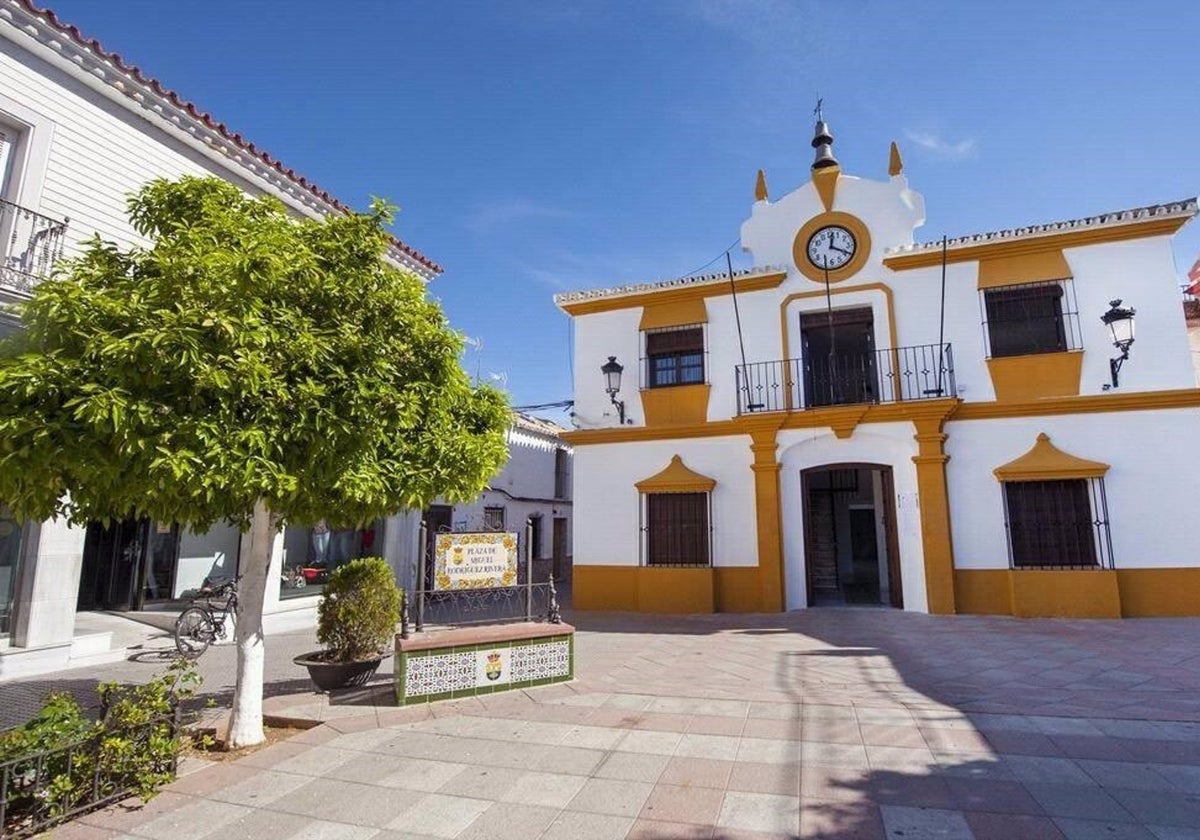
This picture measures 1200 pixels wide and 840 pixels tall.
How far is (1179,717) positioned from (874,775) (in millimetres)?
2984

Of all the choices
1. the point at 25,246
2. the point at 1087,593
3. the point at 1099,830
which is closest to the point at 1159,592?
the point at 1087,593

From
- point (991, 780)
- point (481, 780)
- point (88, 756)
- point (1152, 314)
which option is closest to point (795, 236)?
point (1152, 314)

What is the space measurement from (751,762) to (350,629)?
3.99 m

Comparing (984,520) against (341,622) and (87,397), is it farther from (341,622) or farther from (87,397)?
(87,397)

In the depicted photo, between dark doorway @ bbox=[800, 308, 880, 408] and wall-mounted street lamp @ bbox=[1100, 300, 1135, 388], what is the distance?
11.3 ft

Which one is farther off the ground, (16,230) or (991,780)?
(16,230)

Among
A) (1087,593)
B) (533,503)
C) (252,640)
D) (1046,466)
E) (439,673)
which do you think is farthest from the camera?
(533,503)

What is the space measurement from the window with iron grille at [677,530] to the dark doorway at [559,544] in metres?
8.72

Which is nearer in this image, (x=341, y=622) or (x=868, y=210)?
(x=341, y=622)

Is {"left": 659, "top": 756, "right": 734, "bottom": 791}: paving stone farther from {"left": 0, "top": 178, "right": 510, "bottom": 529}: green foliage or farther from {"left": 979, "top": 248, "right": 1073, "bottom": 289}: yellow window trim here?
{"left": 979, "top": 248, "right": 1073, "bottom": 289}: yellow window trim

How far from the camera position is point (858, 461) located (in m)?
11.1

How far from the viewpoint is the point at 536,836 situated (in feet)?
10.9

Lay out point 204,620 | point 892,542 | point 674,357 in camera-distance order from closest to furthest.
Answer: point 204,620 < point 892,542 < point 674,357

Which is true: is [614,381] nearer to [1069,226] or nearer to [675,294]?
[675,294]
